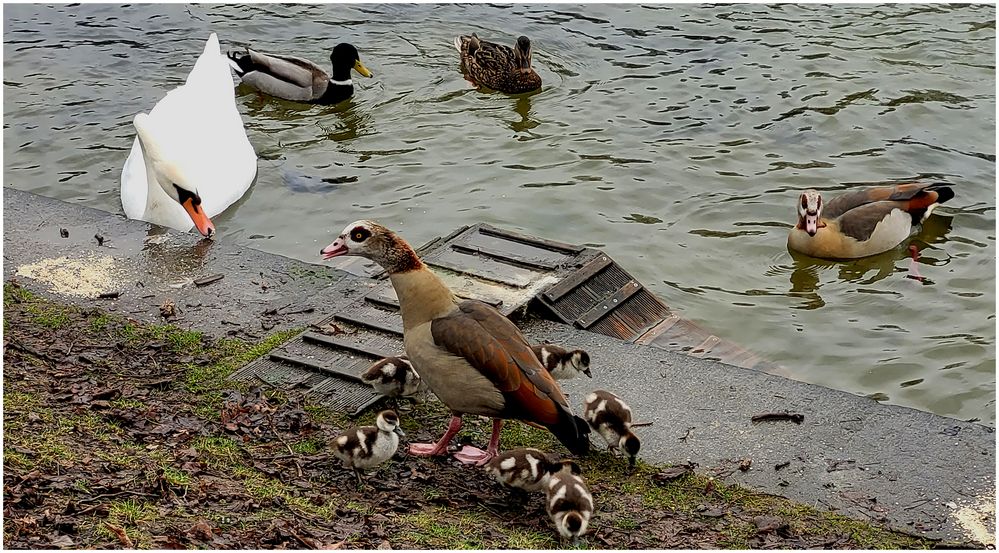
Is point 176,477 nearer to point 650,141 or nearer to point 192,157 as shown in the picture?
point 192,157

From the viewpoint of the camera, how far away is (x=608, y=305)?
7988 mm

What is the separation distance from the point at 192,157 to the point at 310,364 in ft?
14.5

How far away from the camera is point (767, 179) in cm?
1184

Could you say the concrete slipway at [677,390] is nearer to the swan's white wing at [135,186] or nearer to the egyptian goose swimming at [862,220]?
the swan's white wing at [135,186]

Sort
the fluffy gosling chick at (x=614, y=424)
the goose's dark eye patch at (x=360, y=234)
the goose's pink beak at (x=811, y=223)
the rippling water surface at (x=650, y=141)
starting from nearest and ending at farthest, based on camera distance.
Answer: the fluffy gosling chick at (x=614, y=424), the goose's dark eye patch at (x=360, y=234), the rippling water surface at (x=650, y=141), the goose's pink beak at (x=811, y=223)

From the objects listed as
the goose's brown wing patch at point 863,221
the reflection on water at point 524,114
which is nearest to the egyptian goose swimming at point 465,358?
the goose's brown wing patch at point 863,221

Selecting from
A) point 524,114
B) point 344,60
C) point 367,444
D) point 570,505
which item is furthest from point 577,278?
point 344,60

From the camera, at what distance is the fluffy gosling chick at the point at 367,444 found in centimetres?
561

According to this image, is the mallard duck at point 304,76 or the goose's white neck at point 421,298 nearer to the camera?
the goose's white neck at point 421,298

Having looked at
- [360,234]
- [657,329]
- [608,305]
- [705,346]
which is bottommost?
[705,346]

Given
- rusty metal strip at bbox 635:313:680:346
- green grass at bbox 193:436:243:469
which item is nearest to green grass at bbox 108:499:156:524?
green grass at bbox 193:436:243:469

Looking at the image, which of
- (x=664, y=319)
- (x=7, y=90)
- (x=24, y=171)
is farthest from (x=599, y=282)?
(x=7, y=90)

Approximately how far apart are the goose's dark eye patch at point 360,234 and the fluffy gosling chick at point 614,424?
1.55 meters

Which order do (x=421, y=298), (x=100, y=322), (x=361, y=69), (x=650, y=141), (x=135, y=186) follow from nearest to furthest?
(x=421, y=298), (x=100, y=322), (x=135, y=186), (x=650, y=141), (x=361, y=69)
